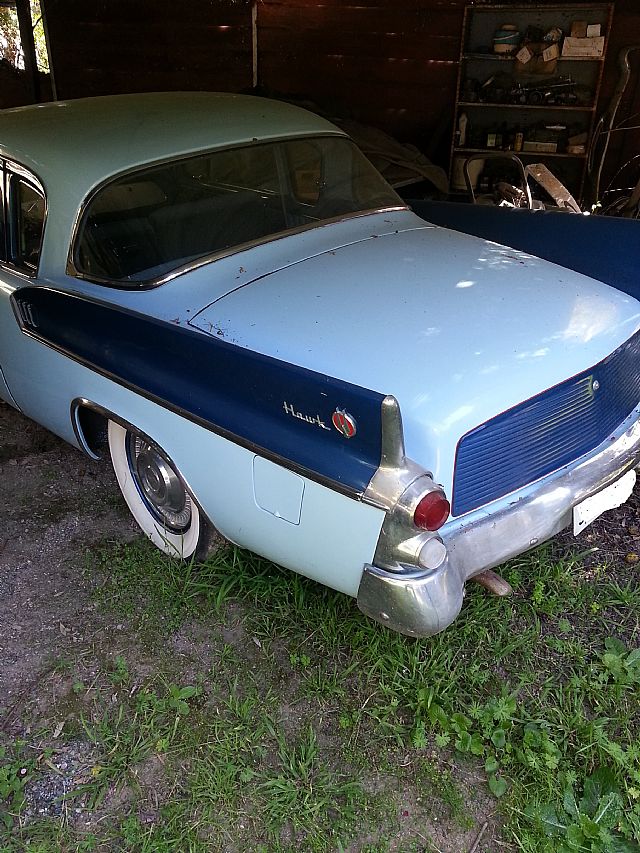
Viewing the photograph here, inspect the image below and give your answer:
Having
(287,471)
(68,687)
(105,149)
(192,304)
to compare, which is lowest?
(68,687)

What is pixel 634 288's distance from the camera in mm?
2865

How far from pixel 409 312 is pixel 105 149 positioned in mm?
1483

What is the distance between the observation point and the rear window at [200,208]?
2.67 m

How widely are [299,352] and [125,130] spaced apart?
1510 mm

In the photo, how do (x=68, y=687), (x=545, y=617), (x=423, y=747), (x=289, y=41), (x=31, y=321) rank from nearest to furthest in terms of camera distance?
(x=423, y=747) < (x=68, y=687) < (x=545, y=617) < (x=31, y=321) < (x=289, y=41)

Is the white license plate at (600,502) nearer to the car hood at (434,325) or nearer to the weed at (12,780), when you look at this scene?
the car hood at (434,325)

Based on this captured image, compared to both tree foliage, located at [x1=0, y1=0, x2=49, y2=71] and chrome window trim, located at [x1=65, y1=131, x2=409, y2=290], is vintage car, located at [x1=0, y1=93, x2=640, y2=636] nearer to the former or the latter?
chrome window trim, located at [x1=65, y1=131, x2=409, y2=290]

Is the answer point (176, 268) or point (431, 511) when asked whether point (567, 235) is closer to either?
point (176, 268)

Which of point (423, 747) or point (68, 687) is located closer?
point (423, 747)

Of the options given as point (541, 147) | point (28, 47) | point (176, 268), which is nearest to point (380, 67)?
point (541, 147)

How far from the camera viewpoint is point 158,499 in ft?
9.00

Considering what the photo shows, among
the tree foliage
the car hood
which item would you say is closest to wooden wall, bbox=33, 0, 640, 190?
the tree foliage

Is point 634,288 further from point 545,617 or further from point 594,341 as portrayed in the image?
point 545,617

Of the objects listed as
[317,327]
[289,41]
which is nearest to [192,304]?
[317,327]
